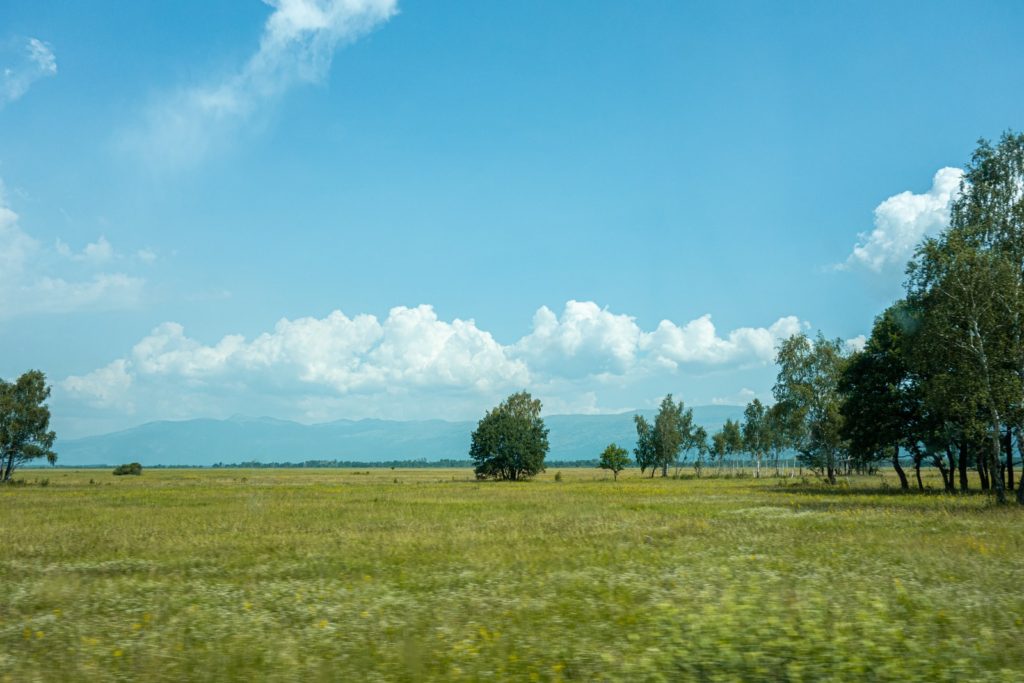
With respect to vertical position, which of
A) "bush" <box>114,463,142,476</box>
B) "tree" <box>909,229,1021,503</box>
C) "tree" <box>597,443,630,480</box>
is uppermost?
"tree" <box>909,229,1021,503</box>

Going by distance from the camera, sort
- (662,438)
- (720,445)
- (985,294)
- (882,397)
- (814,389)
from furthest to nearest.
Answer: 1. (720,445)
2. (662,438)
3. (814,389)
4. (882,397)
5. (985,294)

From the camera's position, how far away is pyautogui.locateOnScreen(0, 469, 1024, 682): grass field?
9094 millimetres

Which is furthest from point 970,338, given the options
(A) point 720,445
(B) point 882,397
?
(A) point 720,445

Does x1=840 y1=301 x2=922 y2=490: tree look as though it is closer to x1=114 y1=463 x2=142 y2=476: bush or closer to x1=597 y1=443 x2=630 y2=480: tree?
x1=597 y1=443 x2=630 y2=480: tree

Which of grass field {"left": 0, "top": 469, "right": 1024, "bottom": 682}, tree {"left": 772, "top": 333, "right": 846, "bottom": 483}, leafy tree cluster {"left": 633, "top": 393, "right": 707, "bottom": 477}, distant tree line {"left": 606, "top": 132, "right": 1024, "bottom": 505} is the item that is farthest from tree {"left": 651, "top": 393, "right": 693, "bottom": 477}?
grass field {"left": 0, "top": 469, "right": 1024, "bottom": 682}

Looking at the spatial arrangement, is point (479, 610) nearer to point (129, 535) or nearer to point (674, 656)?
point (674, 656)

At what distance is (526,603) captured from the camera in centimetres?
1391

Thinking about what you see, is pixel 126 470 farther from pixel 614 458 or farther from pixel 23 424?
pixel 614 458

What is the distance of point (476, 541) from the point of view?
26.0m

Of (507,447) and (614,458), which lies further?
(614,458)

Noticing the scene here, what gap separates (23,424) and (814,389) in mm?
105390

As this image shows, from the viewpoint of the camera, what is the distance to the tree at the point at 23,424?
91.5 metres

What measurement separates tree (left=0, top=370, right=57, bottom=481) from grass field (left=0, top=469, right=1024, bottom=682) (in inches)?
2959

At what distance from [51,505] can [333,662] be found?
5097 cm
